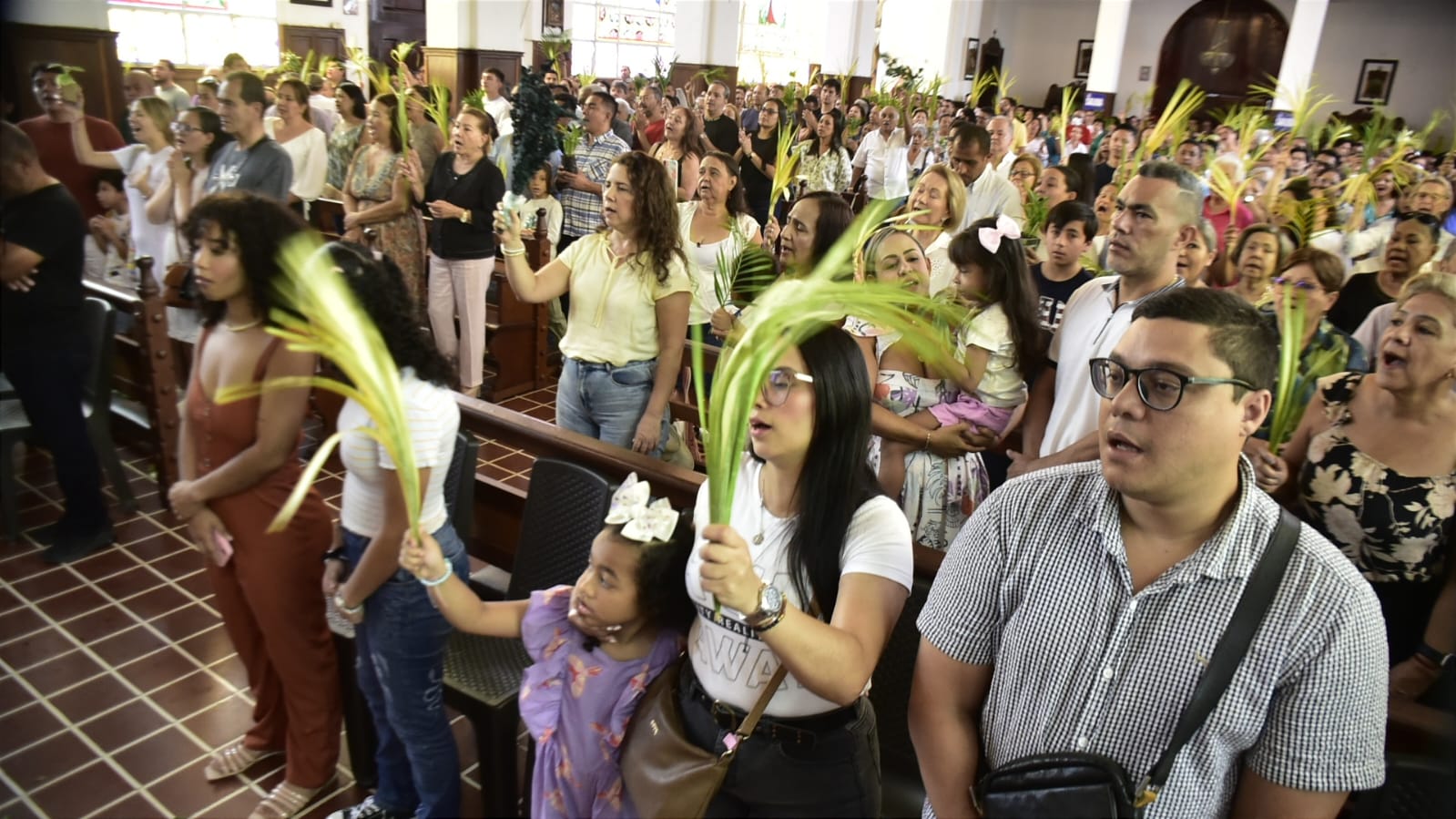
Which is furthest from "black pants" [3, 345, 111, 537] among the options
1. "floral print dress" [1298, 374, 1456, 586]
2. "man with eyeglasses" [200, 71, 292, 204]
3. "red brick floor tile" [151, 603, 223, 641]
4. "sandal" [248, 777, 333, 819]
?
"floral print dress" [1298, 374, 1456, 586]

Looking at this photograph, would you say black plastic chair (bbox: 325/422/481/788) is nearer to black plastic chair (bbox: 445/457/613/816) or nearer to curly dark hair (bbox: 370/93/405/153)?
black plastic chair (bbox: 445/457/613/816)

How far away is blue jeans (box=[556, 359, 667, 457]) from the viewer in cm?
264

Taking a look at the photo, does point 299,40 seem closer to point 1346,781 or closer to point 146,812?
point 146,812

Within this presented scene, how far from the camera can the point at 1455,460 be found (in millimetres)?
1710

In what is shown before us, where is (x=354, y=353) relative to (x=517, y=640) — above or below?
above

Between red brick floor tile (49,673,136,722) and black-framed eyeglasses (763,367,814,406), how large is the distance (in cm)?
225

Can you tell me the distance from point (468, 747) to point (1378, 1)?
18879 mm

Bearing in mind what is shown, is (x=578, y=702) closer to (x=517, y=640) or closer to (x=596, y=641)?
(x=596, y=641)

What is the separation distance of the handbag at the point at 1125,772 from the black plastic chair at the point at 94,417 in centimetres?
338

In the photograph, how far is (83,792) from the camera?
2150 mm

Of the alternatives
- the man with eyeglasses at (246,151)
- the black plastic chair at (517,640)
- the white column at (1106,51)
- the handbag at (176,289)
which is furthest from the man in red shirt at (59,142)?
the white column at (1106,51)

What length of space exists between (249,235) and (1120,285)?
1.98m

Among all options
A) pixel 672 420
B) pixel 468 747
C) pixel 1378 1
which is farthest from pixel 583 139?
pixel 1378 1

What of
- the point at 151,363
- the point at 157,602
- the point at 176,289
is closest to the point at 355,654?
the point at 157,602
